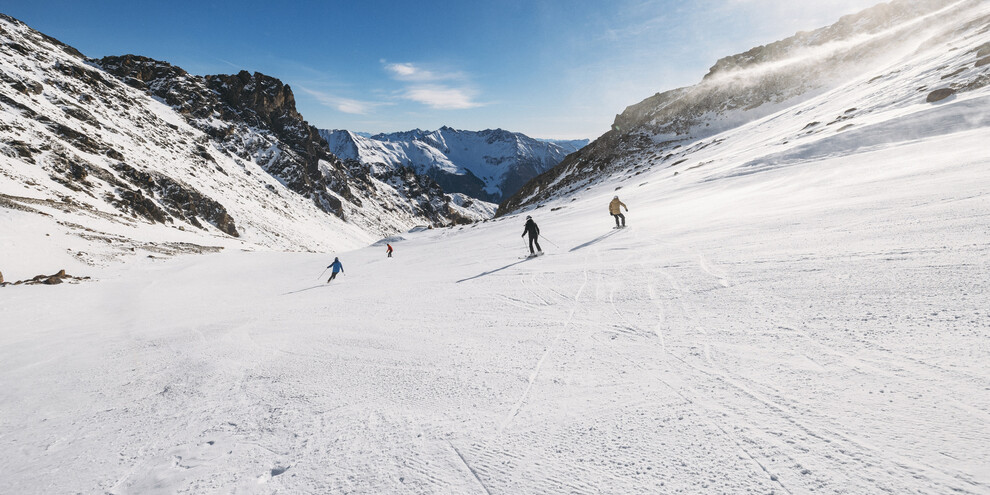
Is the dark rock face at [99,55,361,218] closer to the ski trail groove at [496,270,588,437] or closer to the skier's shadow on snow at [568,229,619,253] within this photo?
the skier's shadow on snow at [568,229,619,253]

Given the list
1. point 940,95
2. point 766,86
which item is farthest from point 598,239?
point 766,86

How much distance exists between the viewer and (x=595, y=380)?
4.57 meters

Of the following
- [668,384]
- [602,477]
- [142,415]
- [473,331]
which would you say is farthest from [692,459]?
[142,415]

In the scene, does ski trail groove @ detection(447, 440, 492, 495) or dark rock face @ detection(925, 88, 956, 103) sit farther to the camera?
dark rock face @ detection(925, 88, 956, 103)

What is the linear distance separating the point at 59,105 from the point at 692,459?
10145 centimetres

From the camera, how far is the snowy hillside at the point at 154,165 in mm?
37531

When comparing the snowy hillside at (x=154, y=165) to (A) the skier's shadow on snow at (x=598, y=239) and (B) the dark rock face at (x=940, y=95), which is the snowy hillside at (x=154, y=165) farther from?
(B) the dark rock face at (x=940, y=95)

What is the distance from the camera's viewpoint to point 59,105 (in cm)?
6625

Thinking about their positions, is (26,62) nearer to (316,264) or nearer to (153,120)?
(153,120)

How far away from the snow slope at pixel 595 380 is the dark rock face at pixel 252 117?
421 ft

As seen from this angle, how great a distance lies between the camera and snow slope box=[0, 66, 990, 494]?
3.09 meters

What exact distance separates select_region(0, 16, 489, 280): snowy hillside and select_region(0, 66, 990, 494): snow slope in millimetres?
28538

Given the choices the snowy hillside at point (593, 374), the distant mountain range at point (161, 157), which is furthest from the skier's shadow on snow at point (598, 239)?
the distant mountain range at point (161, 157)

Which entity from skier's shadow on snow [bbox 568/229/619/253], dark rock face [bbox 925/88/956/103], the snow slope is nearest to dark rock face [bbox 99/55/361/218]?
skier's shadow on snow [bbox 568/229/619/253]
